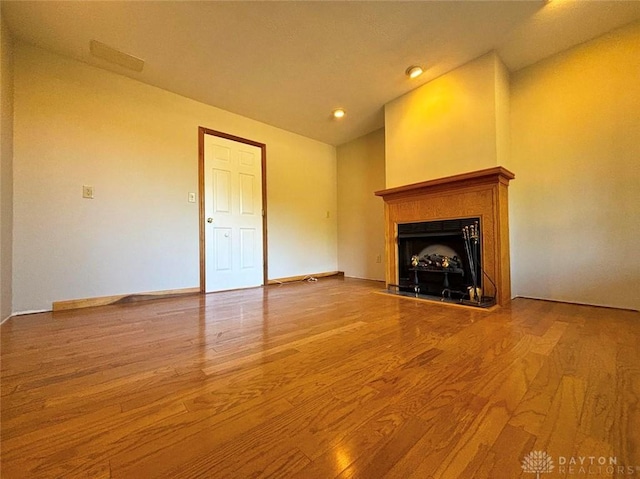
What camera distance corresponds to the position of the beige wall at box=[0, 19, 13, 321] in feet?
5.85

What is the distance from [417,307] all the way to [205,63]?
2.91m

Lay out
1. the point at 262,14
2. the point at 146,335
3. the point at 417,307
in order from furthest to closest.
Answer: the point at 417,307 < the point at 262,14 < the point at 146,335

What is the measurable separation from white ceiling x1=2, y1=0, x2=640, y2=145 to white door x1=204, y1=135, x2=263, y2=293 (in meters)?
0.73

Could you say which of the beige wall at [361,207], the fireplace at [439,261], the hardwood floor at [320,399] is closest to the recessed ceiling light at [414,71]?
the beige wall at [361,207]

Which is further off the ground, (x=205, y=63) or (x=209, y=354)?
→ (x=205, y=63)

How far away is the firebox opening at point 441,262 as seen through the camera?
7.59 feet

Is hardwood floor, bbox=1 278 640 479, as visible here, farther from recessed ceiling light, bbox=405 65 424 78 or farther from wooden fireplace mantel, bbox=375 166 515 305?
recessed ceiling light, bbox=405 65 424 78

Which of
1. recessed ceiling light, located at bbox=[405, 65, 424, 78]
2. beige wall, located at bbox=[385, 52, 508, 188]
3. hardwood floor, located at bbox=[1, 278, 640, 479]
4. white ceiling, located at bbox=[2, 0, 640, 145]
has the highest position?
white ceiling, located at bbox=[2, 0, 640, 145]

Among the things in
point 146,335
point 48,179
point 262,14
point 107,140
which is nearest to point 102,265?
point 48,179

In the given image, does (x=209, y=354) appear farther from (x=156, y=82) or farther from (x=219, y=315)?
(x=156, y=82)

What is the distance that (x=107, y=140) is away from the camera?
243cm

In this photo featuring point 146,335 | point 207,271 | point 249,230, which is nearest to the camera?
point 146,335

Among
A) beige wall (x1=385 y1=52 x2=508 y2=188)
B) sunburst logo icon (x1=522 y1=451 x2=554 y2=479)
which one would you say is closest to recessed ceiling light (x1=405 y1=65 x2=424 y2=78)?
beige wall (x1=385 y1=52 x2=508 y2=188)

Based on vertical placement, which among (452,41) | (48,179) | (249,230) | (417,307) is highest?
(452,41)
